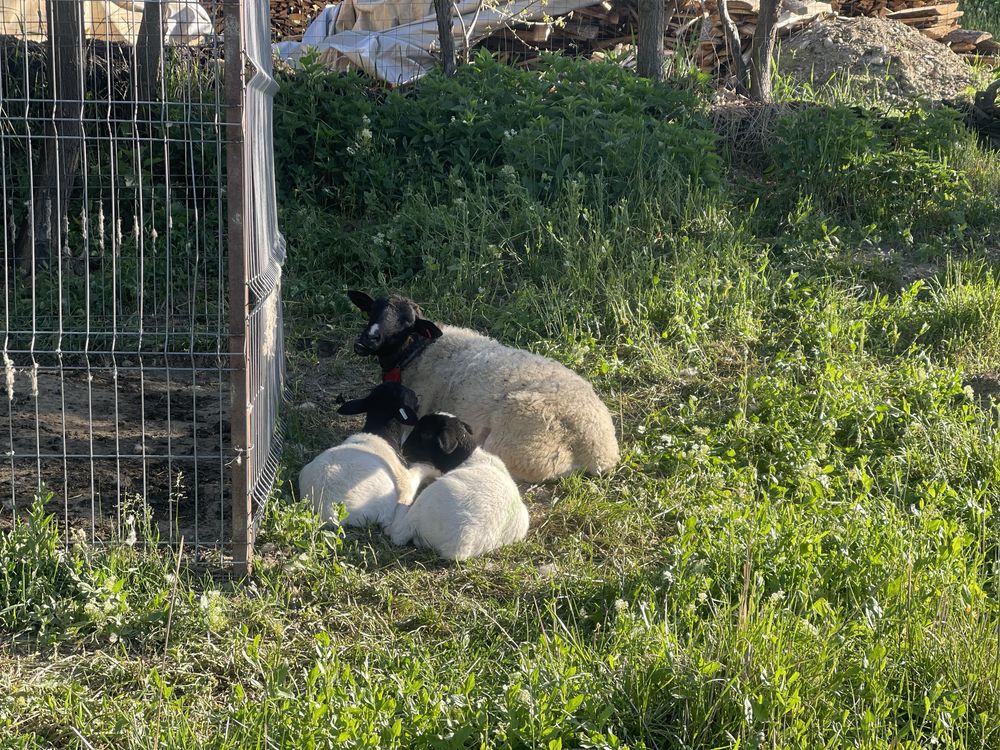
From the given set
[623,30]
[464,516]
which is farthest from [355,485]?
[623,30]

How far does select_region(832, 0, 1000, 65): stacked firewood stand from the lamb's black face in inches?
384

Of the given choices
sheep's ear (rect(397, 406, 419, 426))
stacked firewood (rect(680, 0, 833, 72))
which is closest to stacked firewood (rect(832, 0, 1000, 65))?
stacked firewood (rect(680, 0, 833, 72))

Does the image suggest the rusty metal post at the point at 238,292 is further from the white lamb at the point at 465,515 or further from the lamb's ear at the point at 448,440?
the lamb's ear at the point at 448,440

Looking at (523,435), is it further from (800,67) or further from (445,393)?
(800,67)

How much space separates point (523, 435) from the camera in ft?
16.6

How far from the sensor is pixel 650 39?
9.40 meters

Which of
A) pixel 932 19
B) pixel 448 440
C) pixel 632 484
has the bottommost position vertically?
pixel 632 484

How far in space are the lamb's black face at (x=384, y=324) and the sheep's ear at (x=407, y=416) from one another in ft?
2.49

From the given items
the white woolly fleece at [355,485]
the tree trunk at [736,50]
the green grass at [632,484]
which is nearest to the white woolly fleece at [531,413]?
the green grass at [632,484]

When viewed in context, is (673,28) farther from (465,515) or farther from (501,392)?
(465,515)

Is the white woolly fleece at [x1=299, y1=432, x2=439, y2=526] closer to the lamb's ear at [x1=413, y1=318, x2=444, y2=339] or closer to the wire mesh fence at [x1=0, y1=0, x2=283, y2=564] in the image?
the wire mesh fence at [x1=0, y1=0, x2=283, y2=564]

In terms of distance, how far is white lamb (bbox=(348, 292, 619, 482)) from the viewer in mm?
5094

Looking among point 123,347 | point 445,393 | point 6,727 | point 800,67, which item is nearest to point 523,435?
point 445,393

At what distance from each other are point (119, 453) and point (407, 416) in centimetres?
138
